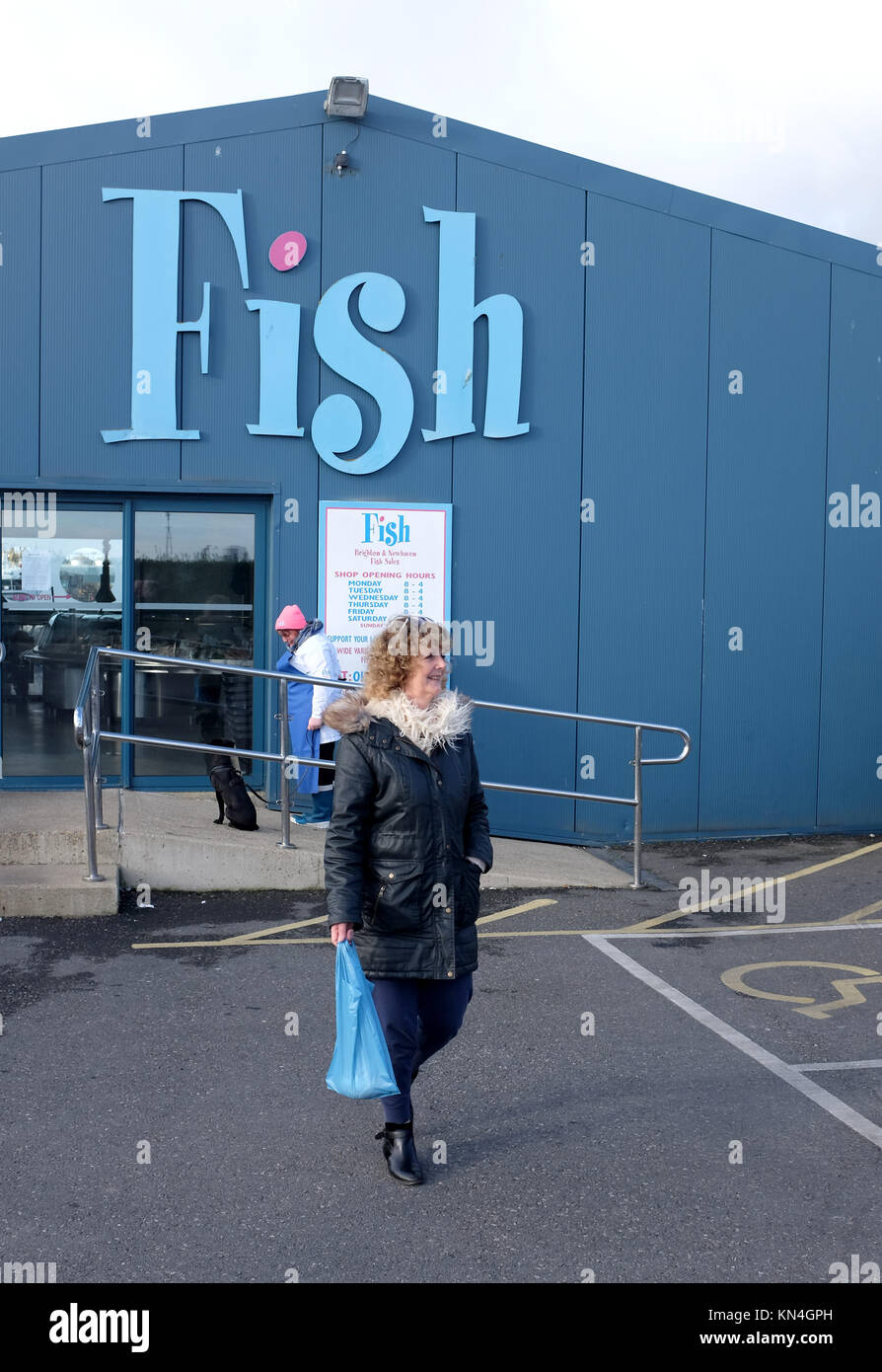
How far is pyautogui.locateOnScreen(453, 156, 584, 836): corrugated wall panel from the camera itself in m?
9.95

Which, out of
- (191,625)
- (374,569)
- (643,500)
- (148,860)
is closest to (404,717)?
(148,860)

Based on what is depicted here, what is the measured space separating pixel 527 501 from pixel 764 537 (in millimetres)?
2142

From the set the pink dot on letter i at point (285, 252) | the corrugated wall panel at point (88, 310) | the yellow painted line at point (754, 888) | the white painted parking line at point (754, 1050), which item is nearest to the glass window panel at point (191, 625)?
the corrugated wall panel at point (88, 310)

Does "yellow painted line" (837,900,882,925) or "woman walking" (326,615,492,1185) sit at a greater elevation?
"woman walking" (326,615,492,1185)

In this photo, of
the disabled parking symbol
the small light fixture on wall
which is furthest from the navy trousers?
the small light fixture on wall

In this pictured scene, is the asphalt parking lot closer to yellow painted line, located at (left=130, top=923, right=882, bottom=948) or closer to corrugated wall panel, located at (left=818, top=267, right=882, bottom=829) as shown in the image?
yellow painted line, located at (left=130, top=923, right=882, bottom=948)

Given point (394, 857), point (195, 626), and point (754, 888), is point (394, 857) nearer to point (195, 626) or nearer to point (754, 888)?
point (754, 888)

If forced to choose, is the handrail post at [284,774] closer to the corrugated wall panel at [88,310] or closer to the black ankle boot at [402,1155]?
the corrugated wall panel at [88,310]

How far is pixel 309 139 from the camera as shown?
9656mm

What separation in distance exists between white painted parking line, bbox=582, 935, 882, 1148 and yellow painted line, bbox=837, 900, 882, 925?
169cm

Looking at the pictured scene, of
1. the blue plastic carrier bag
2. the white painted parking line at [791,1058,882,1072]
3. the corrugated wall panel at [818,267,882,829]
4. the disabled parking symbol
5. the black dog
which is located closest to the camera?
the blue plastic carrier bag

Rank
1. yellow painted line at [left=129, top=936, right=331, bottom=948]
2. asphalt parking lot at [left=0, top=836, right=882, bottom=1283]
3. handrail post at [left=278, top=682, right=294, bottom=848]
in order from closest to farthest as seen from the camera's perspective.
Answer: asphalt parking lot at [left=0, top=836, right=882, bottom=1283]
yellow painted line at [left=129, top=936, right=331, bottom=948]
handrail post at [left=278, top=682, right=294, bottom=848]

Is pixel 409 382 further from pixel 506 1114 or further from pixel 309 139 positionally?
pixel 506 1114

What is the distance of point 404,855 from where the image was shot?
12.6 ft
